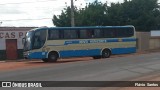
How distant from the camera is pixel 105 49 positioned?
124ft

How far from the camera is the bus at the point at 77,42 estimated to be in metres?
34.4

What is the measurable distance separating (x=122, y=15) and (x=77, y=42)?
37.9m

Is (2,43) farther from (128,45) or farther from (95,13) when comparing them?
(95,13)

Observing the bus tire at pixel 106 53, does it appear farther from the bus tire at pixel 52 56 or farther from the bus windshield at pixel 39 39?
the bus windshield at pixel 39 39

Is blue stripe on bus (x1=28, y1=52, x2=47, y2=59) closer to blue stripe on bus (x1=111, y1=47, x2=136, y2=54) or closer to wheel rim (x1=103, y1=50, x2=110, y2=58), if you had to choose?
wheel rim (x1=103, y1=50, x2=110, y2=58)

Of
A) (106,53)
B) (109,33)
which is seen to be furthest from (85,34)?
(106,53)

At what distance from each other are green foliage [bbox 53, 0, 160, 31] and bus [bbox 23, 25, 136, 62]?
3133 centimetres

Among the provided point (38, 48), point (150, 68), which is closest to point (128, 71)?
point (150, 68)

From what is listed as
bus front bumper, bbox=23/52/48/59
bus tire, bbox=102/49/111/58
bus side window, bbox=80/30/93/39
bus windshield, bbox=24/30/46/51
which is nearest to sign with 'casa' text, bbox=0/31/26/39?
bus front bumper, bbox=23/52/48/59

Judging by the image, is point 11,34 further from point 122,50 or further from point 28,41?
point 122,50

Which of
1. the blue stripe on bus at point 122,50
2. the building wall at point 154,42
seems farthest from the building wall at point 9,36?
the building wall at point 154,42

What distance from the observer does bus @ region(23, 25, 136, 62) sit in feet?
113

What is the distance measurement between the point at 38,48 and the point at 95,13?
38.6 metres

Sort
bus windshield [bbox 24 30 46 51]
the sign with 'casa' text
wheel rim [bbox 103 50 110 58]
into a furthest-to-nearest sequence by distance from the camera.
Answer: the sign with 'casa' text < wheel rim [bbox 103 50 110 58] < bus windshield [bbox 24 30 46 51]
